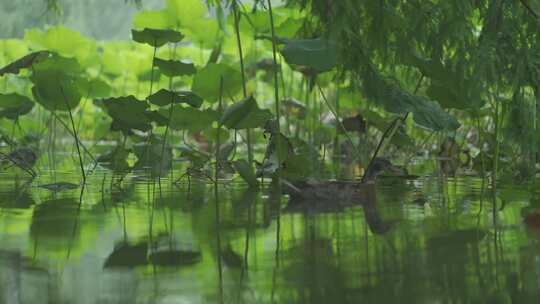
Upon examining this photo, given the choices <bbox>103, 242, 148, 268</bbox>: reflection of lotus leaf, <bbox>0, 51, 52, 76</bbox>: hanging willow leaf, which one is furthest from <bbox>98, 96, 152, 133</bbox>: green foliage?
<bbox>103, 242, 148, 268</bbox>: reflection of lotus leaf

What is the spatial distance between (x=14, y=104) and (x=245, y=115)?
901mm

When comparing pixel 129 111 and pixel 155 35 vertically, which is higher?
pixel 155 35

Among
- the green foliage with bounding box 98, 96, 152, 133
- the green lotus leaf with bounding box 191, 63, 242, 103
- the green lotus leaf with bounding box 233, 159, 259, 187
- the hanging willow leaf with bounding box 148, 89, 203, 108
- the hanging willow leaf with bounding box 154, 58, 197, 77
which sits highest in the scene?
the hanging willow leaf with bounding box 154, 58, 197, 77

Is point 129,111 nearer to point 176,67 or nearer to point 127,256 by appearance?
point 176,67

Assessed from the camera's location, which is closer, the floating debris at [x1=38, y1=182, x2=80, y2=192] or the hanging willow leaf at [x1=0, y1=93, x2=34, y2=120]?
the floating debris at [x1=38, y1=182, x2=80, y2=192]

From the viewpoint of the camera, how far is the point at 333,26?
1.21 m

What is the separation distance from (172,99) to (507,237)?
0.94 meters

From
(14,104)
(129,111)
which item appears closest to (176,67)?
(129,111)

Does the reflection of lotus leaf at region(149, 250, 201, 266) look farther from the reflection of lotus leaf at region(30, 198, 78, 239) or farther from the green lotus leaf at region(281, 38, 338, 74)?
the green lotus leaf at region(281, 38, 338, 74)

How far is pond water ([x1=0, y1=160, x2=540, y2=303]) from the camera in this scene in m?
0.57

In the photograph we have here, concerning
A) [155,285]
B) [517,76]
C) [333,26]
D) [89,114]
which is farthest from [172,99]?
[89,114]

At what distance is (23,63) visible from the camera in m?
1.72

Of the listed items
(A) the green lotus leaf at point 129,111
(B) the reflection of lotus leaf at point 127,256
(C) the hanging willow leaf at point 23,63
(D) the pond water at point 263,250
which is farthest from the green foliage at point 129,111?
(B) the reflection of lotus leaf at point 127,256

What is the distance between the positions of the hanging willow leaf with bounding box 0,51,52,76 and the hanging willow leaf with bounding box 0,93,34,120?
0.35 metres
